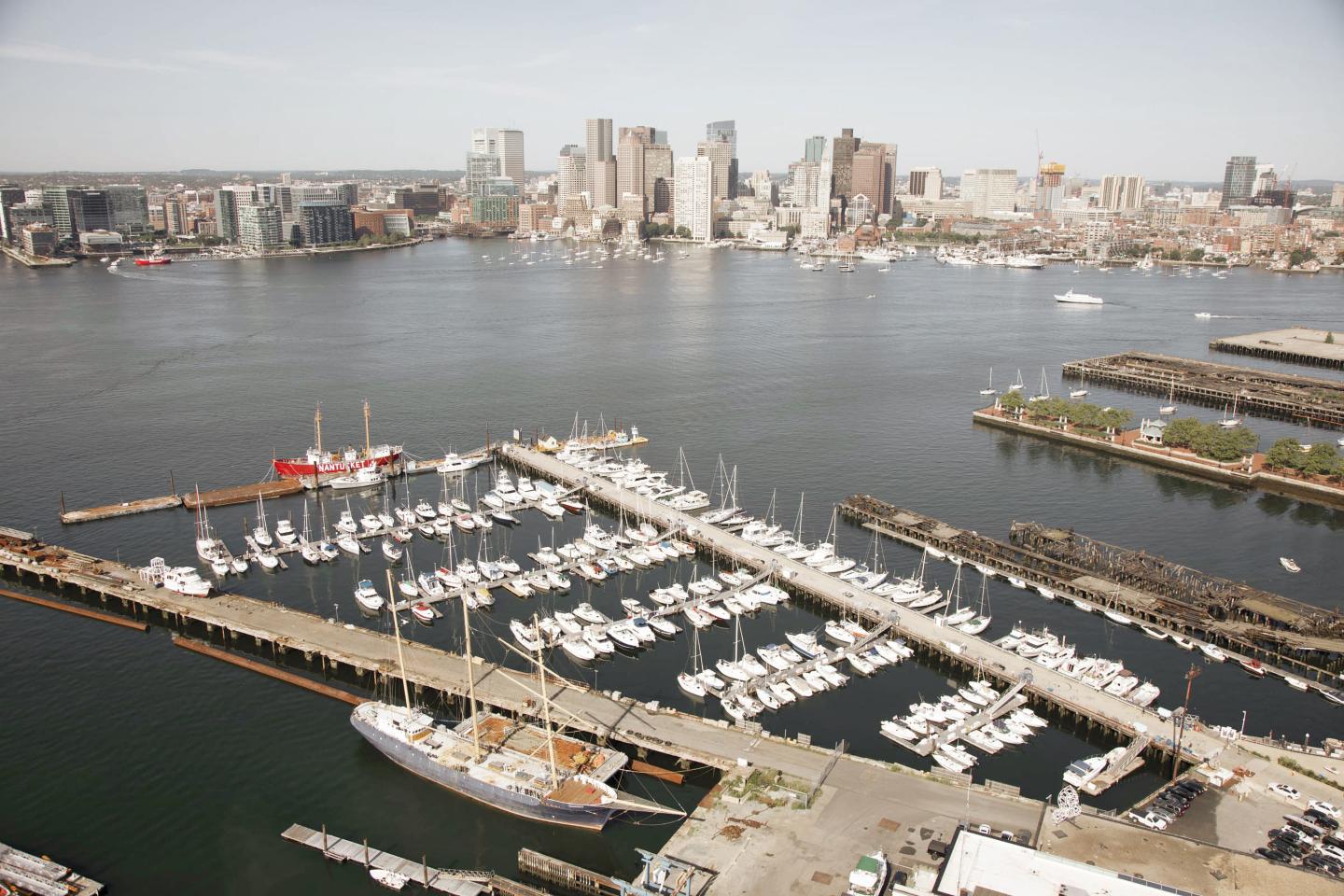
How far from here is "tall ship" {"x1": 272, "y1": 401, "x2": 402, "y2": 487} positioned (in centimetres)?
4122

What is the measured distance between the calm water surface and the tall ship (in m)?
2.24

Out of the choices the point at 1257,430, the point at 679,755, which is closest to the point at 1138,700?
the point at 679,755

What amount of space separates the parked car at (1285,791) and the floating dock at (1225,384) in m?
40.0

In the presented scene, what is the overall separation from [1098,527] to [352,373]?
4572 cm

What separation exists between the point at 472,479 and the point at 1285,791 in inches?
1250

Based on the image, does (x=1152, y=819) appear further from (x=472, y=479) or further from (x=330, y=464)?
(x=330, y=464)

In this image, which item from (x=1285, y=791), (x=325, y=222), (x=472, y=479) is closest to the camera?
(x=1285, y=791)

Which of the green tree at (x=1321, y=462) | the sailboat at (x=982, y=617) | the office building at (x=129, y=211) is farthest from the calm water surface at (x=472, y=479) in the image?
the office building at (x=129, y=211)

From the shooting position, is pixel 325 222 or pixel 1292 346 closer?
pixel 1292 346

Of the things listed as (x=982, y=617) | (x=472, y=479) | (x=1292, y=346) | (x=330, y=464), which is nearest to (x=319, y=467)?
(x=330, y=464)

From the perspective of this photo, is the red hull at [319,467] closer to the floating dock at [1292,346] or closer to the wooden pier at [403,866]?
the wooden pier at [403,866]

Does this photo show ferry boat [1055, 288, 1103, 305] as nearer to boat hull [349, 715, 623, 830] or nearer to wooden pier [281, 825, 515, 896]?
boat hull [349, 715, 623, 830]

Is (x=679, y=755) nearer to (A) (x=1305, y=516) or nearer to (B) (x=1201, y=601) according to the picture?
(B) (x=1201, y=601)

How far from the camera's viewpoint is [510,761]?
20750 millimetres
